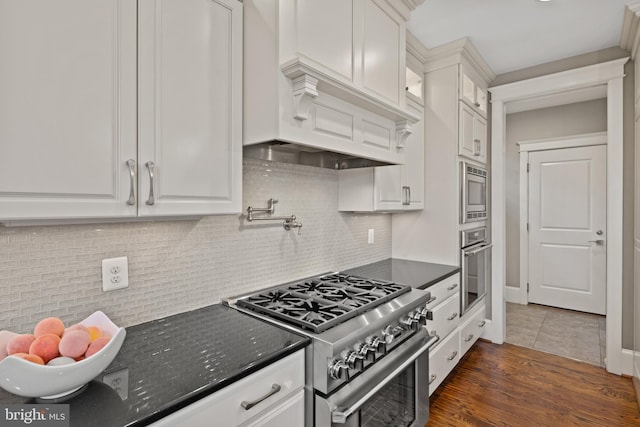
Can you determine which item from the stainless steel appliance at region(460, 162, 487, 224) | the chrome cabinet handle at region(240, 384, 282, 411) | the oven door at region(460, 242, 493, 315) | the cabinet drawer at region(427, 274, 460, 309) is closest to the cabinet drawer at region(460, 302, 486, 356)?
the oven door at region(460, 242, 493, 315)

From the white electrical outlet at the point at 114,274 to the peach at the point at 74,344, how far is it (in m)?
0.38

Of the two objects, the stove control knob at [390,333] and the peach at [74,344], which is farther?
the stove control knob at [390,333]

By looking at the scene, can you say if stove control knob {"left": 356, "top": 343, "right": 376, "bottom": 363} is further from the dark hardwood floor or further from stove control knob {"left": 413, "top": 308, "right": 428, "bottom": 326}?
the dark hardwood floor

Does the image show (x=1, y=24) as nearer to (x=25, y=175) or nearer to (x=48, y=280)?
(x=25, y=175)

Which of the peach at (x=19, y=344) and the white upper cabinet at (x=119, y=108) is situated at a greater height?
the white upper cabinet at (x=119, y=108)

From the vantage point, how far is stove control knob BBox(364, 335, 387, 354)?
1.38m

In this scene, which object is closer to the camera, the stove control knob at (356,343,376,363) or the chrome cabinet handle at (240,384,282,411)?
the chrome cabinet handle at (240,384,282,411)

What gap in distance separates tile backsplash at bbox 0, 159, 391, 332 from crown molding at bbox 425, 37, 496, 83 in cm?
139

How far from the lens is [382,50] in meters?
1.89

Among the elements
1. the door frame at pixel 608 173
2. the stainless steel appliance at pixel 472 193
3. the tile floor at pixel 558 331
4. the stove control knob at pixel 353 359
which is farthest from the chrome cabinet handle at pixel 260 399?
the tile floor at pixel 558 331

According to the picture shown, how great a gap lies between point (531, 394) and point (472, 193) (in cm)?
159

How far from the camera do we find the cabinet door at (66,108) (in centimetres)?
84

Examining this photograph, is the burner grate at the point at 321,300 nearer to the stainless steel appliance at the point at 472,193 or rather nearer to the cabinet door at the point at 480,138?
the stainless steel appliance at the point at 472,193

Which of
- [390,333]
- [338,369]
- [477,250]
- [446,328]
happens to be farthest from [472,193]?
[338,369]
